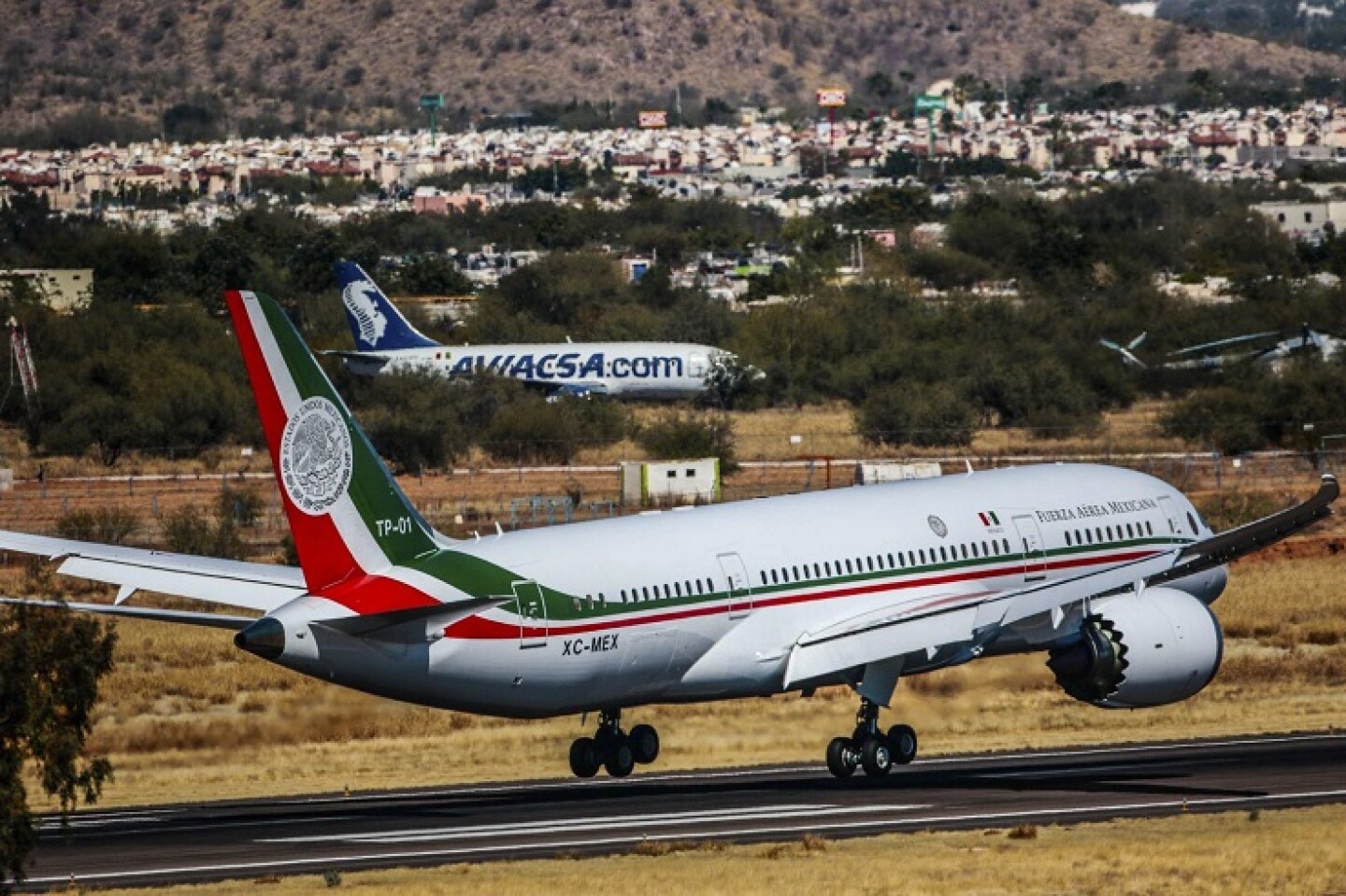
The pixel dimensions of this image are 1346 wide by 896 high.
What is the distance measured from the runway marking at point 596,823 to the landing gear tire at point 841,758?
3.12 meters

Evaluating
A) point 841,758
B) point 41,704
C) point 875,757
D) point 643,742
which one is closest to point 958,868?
point 875,757

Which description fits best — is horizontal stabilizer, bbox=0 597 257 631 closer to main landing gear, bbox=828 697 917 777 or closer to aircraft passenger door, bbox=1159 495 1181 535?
main landing gear, bbox=828 697 917 777

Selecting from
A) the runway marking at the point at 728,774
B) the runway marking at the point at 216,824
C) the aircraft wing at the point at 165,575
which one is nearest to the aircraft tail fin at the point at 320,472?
the aircraft wing at the point at 165,575

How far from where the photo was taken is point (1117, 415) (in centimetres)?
13412

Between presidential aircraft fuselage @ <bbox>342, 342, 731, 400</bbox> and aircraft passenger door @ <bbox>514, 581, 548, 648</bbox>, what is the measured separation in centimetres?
9402

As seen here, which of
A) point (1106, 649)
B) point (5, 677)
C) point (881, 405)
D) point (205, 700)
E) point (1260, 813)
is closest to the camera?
point (5, 677)

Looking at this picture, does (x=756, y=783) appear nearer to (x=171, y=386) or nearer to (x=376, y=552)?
(x=376, y=552)

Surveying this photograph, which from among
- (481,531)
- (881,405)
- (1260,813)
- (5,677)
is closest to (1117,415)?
(881,405)

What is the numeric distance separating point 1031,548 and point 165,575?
1671 centimetres

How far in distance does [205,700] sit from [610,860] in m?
23.0

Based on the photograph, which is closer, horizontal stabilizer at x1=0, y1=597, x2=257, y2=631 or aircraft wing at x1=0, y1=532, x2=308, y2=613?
horizontal stabilizer at x1=0, y1=597, x2=257, y2=631

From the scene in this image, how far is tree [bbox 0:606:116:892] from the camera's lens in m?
31.8

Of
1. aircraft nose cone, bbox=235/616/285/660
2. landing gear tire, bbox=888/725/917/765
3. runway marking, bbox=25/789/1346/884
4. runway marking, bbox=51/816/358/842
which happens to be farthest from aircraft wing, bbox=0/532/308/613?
landing gear tire, bbox=888/725/917/765

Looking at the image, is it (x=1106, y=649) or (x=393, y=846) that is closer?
(x=393, y=846)
